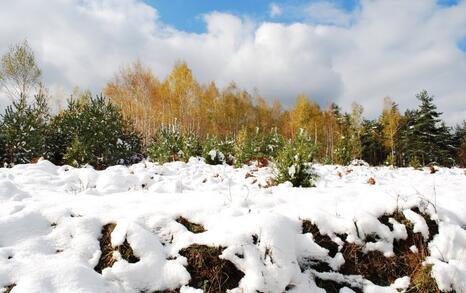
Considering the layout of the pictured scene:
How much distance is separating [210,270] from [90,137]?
8594 mm

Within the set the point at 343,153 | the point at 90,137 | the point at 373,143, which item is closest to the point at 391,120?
the point at 373,143

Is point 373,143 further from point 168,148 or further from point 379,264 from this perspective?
point 379,264

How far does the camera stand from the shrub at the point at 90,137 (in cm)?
957

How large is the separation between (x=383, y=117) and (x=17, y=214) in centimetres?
2900

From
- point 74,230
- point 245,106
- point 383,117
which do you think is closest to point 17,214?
point 74,230

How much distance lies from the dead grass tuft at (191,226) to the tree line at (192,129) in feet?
11.0

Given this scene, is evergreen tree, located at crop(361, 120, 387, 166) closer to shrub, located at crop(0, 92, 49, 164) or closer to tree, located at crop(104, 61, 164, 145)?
tree, located at crop(104, 61, 164, 145)

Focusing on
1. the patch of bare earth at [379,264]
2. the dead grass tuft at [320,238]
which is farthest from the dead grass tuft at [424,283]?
the dead grass tuft at [320,238]

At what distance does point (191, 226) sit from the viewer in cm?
286

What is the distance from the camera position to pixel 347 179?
7496 millimetres

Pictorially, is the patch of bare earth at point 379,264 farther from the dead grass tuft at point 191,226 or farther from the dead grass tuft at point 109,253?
the dead grass tuft at point 109,253

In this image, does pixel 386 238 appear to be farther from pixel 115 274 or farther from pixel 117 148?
pixel 117 148

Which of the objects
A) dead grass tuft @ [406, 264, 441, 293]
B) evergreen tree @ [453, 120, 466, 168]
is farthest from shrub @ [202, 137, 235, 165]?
evergreen tree @ [453, 120, 466, 168]

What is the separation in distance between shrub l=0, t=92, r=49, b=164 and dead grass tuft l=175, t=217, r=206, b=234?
8.01m
